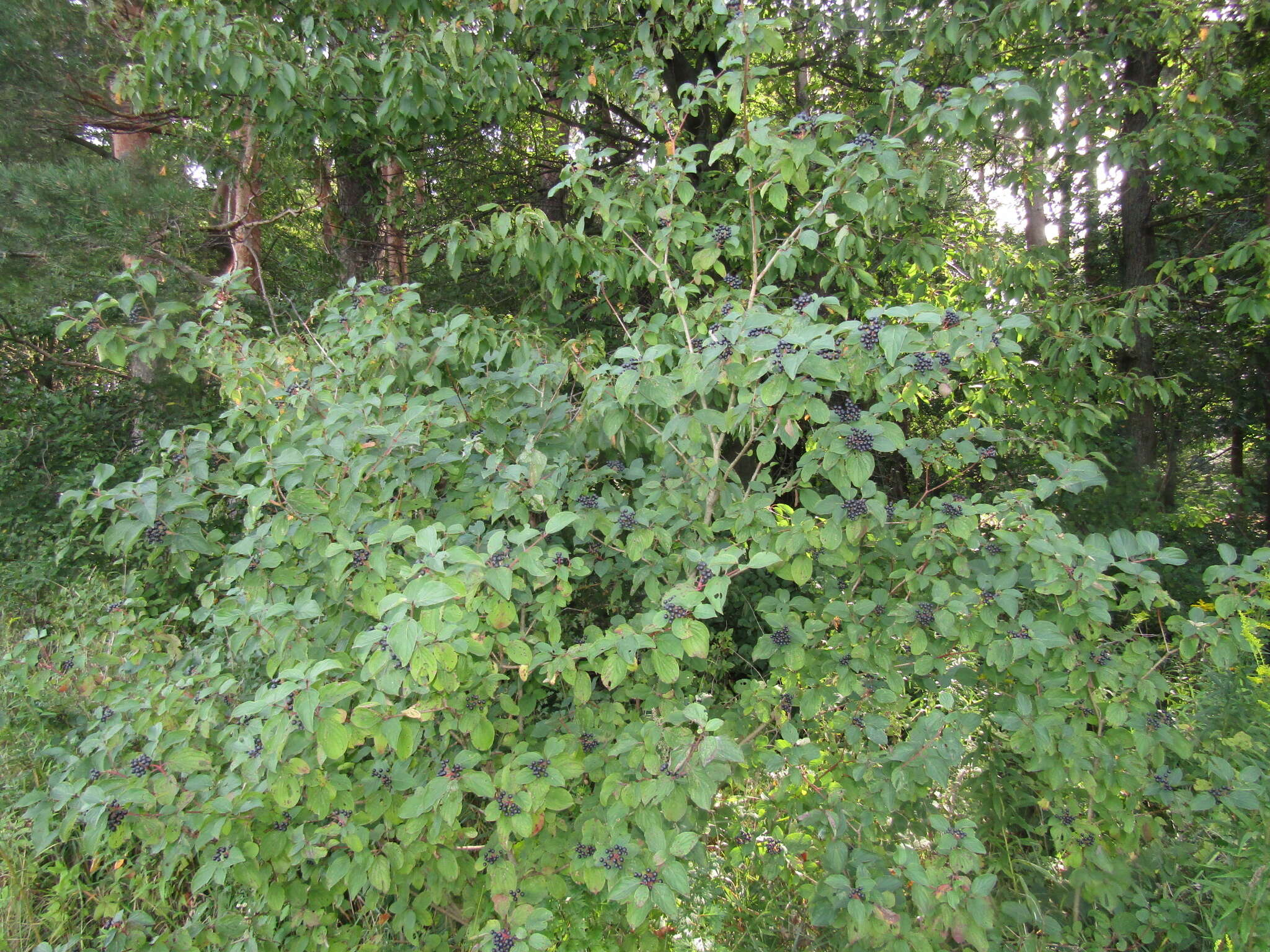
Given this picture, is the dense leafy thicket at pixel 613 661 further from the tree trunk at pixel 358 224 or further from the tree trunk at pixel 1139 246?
the tree trunk at pixel 1139 246

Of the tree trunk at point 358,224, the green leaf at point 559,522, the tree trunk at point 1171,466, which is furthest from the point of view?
the tree trunk at point 1171,466

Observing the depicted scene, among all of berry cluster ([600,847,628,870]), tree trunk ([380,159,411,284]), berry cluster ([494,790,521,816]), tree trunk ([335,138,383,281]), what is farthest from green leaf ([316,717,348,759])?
tree trunk ([335,138,383,281])

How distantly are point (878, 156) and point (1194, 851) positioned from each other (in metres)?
2.60

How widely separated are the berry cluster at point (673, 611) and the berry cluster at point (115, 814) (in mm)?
1484

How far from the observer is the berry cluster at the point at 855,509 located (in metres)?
2.04

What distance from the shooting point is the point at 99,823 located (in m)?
1.73

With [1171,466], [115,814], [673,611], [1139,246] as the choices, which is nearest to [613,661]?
[673,611]

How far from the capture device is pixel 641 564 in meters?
2.52

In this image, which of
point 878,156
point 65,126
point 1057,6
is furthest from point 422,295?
point 1057,6

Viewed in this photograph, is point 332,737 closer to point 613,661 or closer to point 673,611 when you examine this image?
point 613,661

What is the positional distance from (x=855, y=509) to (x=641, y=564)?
32.0 inches

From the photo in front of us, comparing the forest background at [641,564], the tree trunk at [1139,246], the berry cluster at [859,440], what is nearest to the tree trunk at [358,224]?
the forest background at [641,564]

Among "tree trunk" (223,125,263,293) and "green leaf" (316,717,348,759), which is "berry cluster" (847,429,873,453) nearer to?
"green leaf" (316,717,348,759)

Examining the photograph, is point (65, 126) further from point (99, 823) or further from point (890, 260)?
point (890, 260)
